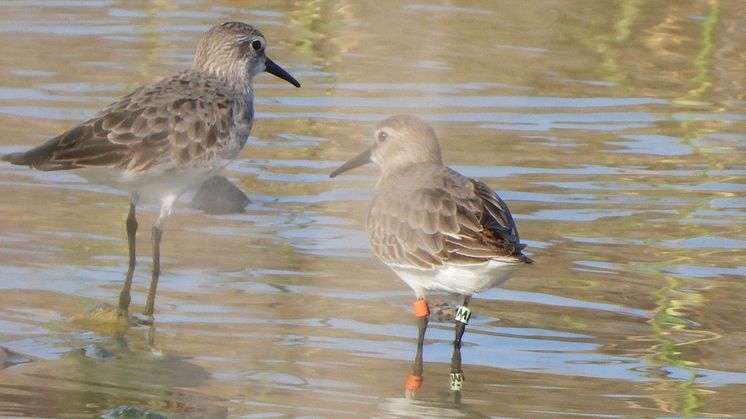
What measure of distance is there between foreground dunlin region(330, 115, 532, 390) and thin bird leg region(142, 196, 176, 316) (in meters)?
1.33

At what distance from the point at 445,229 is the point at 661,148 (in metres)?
A: 5.23

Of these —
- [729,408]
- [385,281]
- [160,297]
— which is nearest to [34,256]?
[160,297]

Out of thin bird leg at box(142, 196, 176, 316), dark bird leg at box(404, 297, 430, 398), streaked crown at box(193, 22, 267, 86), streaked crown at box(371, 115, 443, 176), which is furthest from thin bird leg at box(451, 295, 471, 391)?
streaked crown at box(193, 22, 267, 86)

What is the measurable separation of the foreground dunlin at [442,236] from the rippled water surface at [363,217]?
356 mm

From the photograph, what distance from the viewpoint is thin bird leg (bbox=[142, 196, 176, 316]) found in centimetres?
900

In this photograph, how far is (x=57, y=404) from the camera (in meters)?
7.29

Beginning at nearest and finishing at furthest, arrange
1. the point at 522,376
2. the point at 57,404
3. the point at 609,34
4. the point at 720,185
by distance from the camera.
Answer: the point at 57,404, the point at 522,376, the point at 720,185, the point at 609,34

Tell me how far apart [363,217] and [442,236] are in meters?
2.85

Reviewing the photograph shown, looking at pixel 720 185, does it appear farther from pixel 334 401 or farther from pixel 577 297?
pixel 334 401

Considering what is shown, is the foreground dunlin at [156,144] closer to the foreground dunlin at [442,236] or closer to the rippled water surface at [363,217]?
the rippled water surface at [363,217]

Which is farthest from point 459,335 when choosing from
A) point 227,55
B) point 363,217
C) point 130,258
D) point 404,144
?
point 227,55

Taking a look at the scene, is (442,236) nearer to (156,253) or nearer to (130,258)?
(156,253)

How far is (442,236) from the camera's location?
820cm

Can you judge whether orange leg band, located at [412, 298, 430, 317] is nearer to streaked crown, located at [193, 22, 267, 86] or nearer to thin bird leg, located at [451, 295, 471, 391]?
thin bird leg, located at [451, 295, 471, 391]
